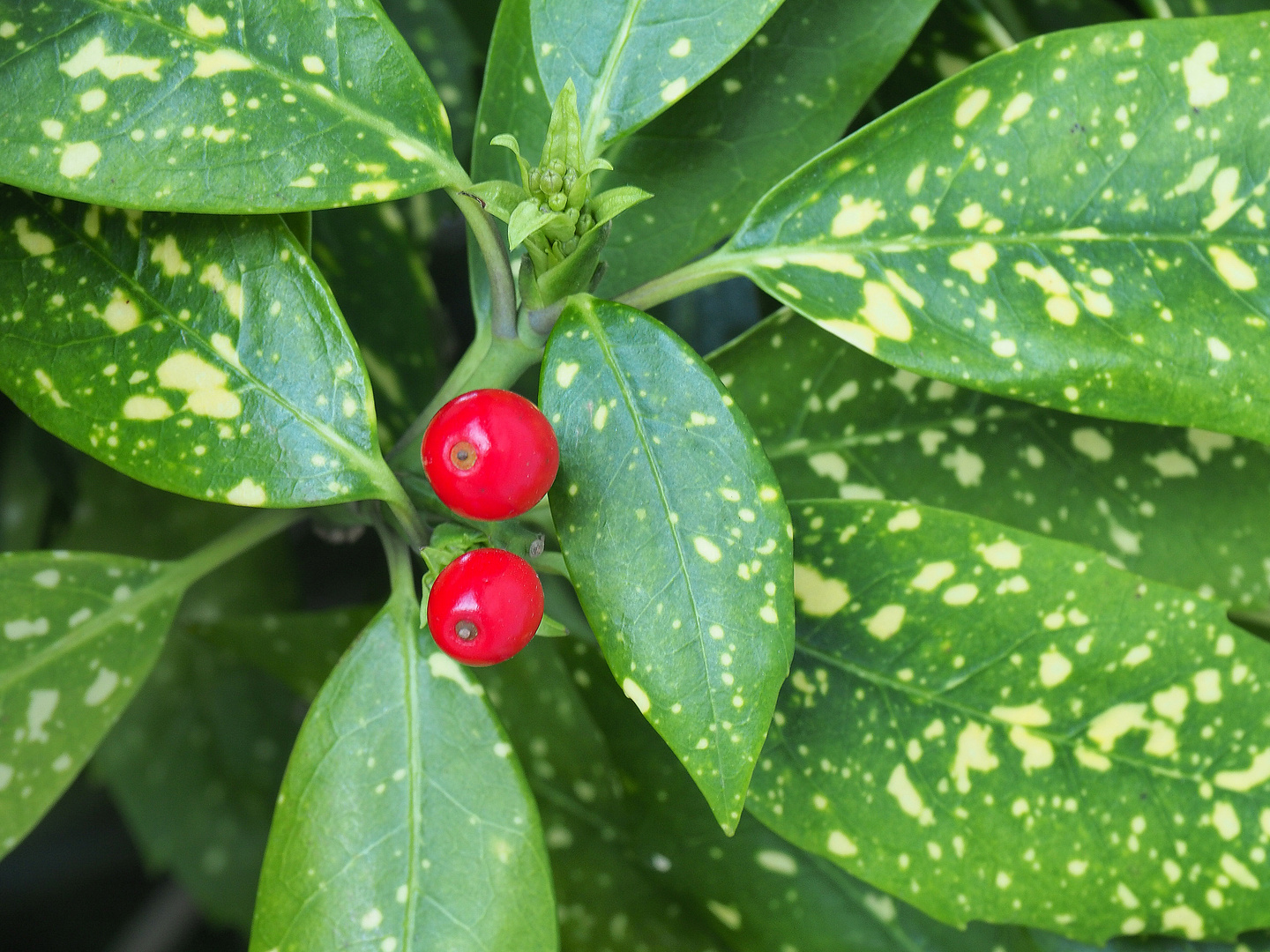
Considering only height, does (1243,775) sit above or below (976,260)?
below

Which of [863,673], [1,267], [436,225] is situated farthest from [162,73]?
[863,673]

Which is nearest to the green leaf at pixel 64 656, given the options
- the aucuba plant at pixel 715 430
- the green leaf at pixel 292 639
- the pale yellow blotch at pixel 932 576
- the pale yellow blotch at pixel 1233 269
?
the aucuba plant at pixel 715 430

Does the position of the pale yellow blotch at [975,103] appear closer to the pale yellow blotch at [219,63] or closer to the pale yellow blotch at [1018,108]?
the pale yellow blotch at [1018,108]

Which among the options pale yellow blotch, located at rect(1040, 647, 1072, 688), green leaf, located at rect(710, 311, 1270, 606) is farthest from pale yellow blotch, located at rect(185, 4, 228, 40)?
pale yellow blotch, located at rect(1040, 647, 1072, 688)

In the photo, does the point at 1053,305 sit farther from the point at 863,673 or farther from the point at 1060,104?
the point at 863,673

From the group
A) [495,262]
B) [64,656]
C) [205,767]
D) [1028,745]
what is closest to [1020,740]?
[1028,745]

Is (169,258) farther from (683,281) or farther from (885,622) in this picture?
(885,622)

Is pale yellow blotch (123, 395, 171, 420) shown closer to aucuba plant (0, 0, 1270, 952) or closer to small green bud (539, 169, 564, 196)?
aucuba plant (0, 0, 1270, 952)

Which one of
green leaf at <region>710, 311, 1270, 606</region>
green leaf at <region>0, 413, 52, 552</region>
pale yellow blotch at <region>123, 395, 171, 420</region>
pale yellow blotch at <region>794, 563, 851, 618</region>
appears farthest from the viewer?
green leaf at <region>0, 413, 52, 552</region>
